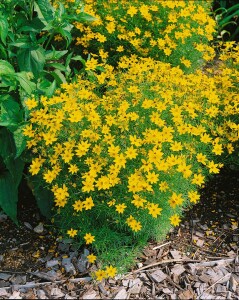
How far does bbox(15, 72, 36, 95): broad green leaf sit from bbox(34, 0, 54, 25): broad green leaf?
0.44 meters

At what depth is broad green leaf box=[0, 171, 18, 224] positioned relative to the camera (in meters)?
3.15

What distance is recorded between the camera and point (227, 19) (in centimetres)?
520

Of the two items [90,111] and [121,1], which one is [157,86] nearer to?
[90,111]

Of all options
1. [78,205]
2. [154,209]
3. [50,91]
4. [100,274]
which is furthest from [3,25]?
[100,274]

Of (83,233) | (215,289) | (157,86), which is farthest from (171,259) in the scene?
(157,86)

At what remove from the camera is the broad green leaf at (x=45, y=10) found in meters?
3.30

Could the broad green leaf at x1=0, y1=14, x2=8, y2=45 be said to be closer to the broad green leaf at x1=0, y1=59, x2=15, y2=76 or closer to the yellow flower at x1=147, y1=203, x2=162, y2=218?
the broad green leaf at x1=0, y1=59, x2=15, y2=76

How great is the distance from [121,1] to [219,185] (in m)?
1.67

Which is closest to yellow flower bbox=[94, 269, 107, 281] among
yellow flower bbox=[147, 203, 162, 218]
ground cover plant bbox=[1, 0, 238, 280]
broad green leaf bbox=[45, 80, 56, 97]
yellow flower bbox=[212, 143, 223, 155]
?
ground cover plant bbox=[1, 0, 238, 280]

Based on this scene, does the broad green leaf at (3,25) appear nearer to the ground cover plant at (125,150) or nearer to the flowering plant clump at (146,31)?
the ground cover plant at (125,150)

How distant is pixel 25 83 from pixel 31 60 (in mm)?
271

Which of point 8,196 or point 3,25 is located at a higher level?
point 3,25

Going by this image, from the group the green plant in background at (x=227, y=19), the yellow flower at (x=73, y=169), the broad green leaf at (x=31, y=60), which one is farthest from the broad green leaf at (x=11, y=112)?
the green plant in background at (x=227, y=19)

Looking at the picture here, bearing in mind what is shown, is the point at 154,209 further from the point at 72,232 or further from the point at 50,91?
the point at 50,91
